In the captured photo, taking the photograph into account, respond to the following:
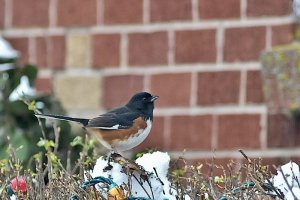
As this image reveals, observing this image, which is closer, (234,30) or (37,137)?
(37,137)

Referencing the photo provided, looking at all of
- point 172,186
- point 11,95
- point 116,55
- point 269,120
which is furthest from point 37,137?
point 172,186

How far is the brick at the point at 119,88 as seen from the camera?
207 inches

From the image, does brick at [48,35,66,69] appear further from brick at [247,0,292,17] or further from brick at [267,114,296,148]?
brick at [267,114,296,148]

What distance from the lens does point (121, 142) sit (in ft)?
11.3

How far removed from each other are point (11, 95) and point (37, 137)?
0.46 m

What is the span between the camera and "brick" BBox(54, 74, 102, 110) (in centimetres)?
534

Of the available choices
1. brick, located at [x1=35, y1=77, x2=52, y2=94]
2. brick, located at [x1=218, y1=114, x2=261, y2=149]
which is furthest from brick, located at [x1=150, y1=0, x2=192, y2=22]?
brick, located at [x1=35, y1=77, x2=52, y2=94]

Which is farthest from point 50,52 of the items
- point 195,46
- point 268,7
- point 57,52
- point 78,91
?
Answer: point 268,7

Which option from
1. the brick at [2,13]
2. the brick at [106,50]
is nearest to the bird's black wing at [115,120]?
the brick at [106,50]

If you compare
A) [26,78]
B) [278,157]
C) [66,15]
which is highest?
[66,15]

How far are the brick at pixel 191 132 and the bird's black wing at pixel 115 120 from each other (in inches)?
57.8

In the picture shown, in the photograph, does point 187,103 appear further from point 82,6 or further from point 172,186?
point 172,186

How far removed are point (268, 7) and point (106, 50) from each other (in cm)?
91

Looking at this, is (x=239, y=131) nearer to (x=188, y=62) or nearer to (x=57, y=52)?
(x=188, y=62)
